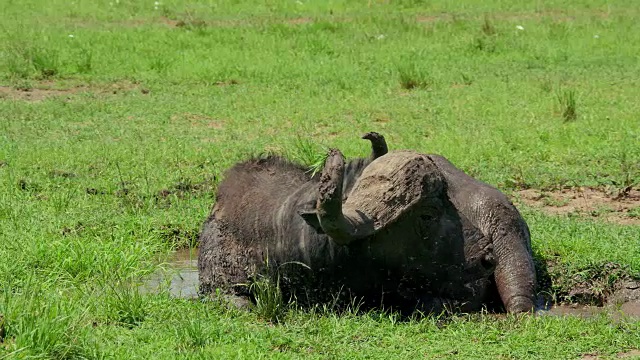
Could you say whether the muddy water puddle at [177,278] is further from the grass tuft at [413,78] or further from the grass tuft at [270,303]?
the grass tuft at [413,78]

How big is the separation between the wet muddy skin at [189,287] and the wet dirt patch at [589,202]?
5.12 ft

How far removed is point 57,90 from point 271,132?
3.10 meters

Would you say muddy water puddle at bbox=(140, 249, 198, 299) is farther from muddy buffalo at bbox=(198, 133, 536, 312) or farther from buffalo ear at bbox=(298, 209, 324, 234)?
buffalo ear at bbox=(298, 209, 324, 234)

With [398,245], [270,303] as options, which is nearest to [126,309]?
[270,303]

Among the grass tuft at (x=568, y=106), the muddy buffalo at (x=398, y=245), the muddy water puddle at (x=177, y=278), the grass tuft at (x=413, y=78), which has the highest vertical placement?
the muddy buffalo at (x=398, y=245)

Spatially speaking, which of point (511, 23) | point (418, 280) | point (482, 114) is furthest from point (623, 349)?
point (511, 23)

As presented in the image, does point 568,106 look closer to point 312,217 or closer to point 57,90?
point 57,90

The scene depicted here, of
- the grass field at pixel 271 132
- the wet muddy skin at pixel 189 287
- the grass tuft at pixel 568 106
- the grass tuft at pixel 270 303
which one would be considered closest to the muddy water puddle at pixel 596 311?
the wet muddy skin at pixel 189 287

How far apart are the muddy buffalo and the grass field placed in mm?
194

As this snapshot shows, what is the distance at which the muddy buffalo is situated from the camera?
17.2 feet

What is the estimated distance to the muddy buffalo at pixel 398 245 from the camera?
523 cm

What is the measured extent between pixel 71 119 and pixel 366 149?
3.10 meters

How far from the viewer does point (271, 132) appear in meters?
10.1

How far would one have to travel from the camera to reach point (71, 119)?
10.6m
